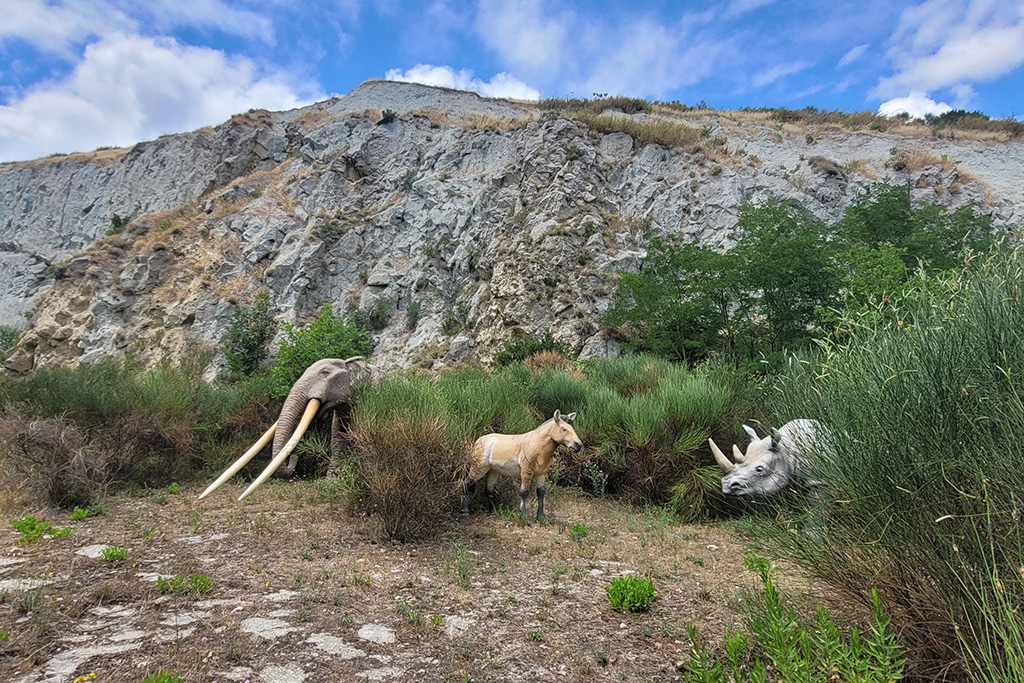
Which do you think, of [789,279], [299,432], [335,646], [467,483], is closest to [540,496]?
[467,483]

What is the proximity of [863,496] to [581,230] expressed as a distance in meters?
17.8

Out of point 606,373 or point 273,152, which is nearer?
point 606,373

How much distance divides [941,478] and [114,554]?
571 cm

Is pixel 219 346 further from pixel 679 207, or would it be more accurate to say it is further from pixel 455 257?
pixel 679 207

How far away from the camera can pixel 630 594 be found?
3795 mm

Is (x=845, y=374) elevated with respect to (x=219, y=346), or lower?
lower

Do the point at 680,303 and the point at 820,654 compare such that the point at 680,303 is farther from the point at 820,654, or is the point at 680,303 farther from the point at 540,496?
the point at 820,654

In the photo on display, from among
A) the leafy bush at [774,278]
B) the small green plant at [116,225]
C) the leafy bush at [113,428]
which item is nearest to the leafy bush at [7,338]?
the small green plant at [116,225]

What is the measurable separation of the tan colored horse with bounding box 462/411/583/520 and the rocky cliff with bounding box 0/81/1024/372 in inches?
420

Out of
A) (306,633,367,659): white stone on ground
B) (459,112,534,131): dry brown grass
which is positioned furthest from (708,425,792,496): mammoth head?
(459,112,534,131): dry brown grass

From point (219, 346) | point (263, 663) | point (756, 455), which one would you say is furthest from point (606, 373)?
point (219, 346)

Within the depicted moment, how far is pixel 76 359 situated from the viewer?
23172 millimetres

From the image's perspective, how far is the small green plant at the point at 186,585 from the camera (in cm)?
377

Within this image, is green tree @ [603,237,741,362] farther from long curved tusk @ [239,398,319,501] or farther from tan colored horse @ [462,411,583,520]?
long curved tusk @ [239,398,319,501]
